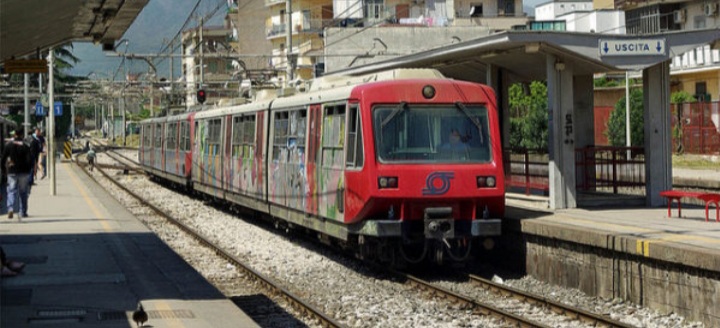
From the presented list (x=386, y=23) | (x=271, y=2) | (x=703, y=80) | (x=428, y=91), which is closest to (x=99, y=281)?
(x=428, y=91)

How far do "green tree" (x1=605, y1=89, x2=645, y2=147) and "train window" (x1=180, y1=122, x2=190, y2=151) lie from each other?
56.9 feet

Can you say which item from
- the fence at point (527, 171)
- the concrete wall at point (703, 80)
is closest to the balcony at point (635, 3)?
the concrete wall at point (703, 80)

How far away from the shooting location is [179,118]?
115 feet

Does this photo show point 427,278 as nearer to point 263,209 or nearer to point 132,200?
point 263,209

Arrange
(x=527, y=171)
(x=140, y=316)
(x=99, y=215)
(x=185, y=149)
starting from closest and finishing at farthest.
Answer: (x=140, y=316) < (x=527, y=171) < (x=99, y=215) < (x=185, y=149)

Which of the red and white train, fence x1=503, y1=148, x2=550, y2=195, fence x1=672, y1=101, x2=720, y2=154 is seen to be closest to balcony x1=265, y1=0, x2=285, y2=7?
fence x1=672, y1=101, x2=720, y2=154

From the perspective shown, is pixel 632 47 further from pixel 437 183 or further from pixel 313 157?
pixel 313 157

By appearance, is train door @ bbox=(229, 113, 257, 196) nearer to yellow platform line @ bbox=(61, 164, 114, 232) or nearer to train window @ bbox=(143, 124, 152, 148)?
yellow platform line @ bbox=(61, 164, 114, 232)

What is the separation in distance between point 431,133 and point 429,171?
63 centimetres

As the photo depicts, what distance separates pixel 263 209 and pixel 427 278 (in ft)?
21.8

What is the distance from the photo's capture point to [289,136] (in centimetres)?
1991

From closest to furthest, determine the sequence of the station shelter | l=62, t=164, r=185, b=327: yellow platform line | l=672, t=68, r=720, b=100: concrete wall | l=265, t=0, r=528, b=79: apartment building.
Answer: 1. l=62, t=164, r=185, b=327: yellow platform line
2. the station shelter
3. l=672, t=68, r=720, b=100: concrete wall
4. l=265, t=0, r=528, b=79: apartment building

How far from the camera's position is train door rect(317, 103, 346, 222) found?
1647cm

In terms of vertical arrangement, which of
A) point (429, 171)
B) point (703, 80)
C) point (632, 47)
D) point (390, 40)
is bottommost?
point (429, 171)
